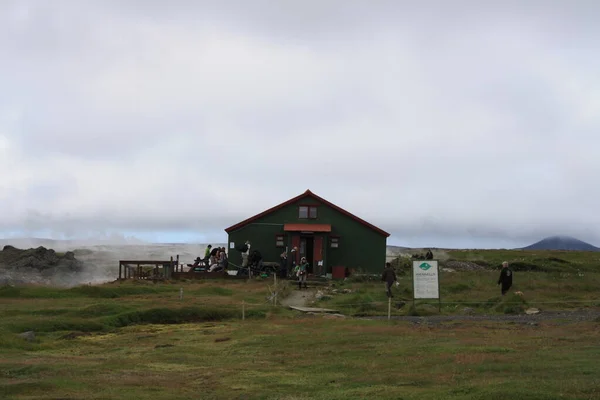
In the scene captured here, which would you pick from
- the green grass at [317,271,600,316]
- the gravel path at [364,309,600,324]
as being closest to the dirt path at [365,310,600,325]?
the gravel path at [364,309,600,324]

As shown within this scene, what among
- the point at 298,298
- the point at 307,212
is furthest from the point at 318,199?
the point at 298,298

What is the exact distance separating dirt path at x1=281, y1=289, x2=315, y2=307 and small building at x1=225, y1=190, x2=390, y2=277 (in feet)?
37.7

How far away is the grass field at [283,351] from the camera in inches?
523

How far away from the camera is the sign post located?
2991 centimetres

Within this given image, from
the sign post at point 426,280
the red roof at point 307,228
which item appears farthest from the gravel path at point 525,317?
the red roof at point 307,228

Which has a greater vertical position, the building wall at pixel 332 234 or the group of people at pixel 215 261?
the building wall at pixel 332 234

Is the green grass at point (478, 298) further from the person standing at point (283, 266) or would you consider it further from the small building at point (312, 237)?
the small building at point (312, 237)

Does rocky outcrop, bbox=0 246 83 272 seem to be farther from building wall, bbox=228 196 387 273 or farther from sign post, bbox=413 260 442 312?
sign post, bbox=413 260 442 312

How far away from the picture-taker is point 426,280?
30.1 metres

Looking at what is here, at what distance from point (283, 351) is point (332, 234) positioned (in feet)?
106

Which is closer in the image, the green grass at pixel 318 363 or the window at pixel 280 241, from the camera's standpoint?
the green grass at pixel 318 363

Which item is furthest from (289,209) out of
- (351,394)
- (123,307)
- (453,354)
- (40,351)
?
(351,394)

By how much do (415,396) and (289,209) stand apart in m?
40.4

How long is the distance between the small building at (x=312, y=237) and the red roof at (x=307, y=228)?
0.07 m
